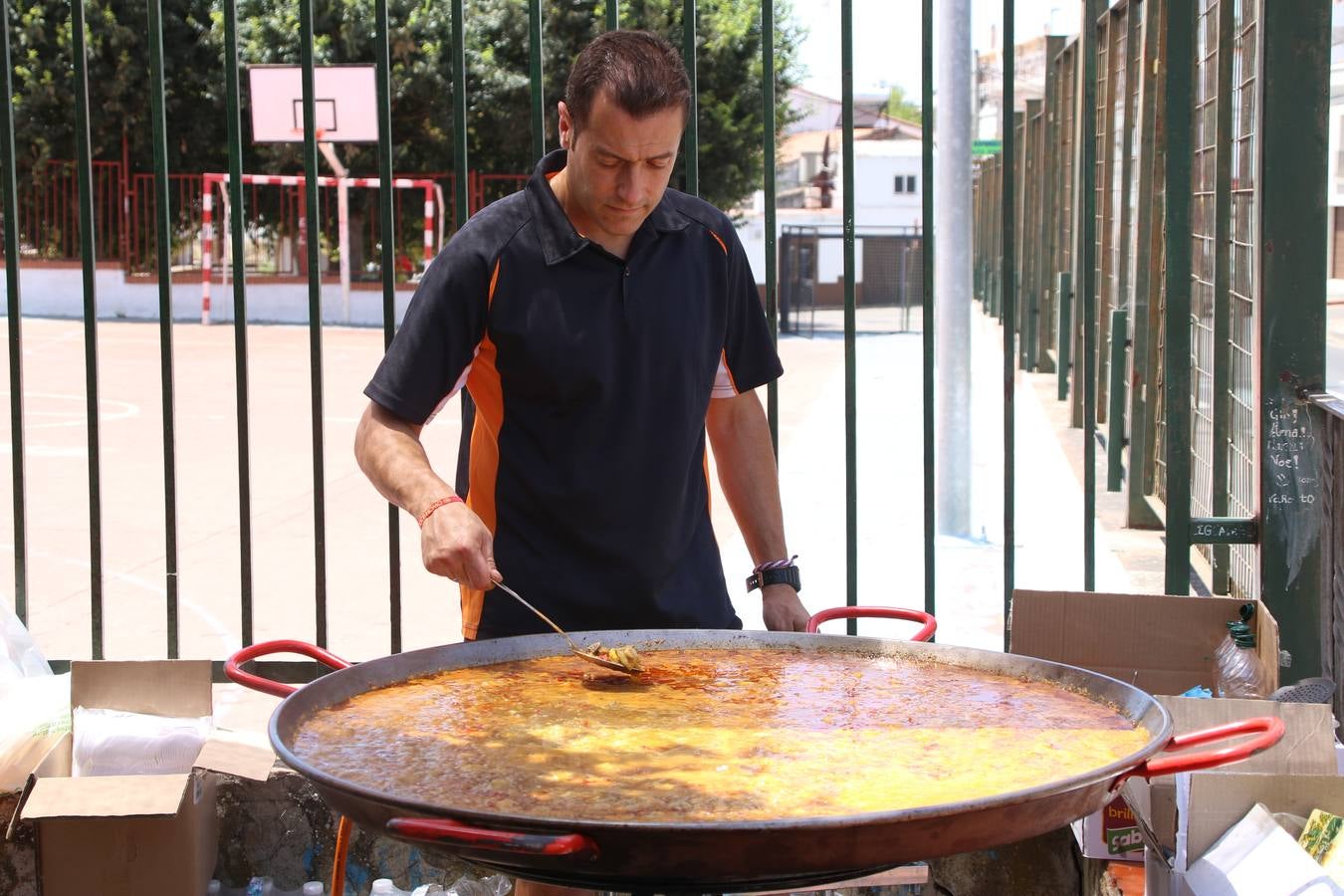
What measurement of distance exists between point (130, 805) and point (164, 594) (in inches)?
171

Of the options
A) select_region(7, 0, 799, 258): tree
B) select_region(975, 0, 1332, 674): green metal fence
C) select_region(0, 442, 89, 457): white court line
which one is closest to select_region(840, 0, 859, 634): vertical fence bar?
select_region(975, 0, 1332, 674): green metal fence

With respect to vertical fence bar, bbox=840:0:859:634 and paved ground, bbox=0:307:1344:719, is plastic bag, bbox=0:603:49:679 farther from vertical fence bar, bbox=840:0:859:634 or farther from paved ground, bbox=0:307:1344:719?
vertical fence bar, bbox=840:0:859:634

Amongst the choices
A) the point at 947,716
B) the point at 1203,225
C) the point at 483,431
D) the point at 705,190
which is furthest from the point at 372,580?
the point at 705,190

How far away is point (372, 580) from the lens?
761cm

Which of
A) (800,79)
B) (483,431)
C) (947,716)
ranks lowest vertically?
(947,716)

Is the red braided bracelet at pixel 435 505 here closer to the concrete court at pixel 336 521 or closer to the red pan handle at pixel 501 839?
the red pan handle at pixel 501 839

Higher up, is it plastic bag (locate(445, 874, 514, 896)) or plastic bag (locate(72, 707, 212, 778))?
plastic bag (locate(72, 707, 212, 778))

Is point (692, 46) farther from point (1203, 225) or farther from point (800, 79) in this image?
point (800, 79)

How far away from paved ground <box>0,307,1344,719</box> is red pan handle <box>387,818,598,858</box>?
289cm

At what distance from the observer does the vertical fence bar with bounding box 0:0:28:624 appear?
12.5 feet

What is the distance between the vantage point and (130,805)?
10.7ft

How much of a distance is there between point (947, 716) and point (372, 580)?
5642mm

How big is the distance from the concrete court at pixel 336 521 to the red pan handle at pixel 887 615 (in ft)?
8.57

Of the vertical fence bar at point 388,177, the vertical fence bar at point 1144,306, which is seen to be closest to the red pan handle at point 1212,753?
the vertical fence bar at point 388,177
